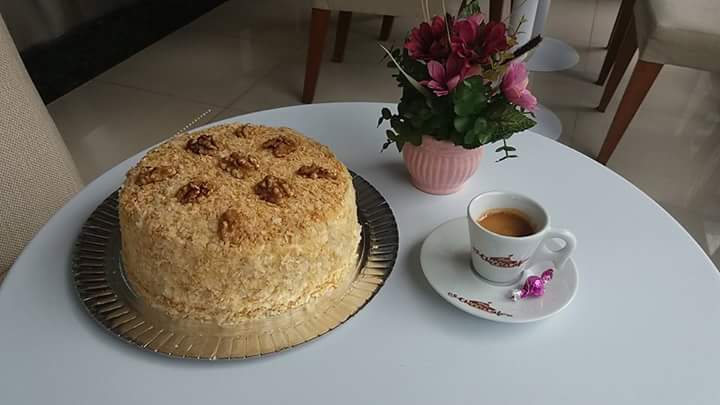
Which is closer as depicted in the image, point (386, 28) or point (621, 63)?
point (621, 63)

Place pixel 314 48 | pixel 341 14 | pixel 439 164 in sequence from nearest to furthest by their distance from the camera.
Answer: pixel 439 164, pixel 314 48, pixel 341 14

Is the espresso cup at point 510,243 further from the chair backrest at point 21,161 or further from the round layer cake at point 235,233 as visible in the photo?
the chair backrest at point 21,161

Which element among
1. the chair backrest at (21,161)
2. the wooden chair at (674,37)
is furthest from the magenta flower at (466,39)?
the wooden chair at (674,37)

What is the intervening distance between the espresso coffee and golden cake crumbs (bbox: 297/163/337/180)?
0.68ft

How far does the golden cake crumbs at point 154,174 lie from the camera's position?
0.85 m

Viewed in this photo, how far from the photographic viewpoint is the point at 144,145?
2.09 metres

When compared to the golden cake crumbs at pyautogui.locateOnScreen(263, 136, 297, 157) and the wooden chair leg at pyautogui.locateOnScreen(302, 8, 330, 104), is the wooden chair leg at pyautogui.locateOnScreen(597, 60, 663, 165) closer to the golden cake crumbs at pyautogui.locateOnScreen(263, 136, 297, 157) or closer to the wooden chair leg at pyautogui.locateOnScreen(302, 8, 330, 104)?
the wooden chair leg at pyautogui.locateOnScreen(302, 8, 330, 104)

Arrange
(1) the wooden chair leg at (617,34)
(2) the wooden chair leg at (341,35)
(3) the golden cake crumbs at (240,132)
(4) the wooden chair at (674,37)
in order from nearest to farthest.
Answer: (3) the golden cake crumbs at (240,132) < (4) the wooden chair at (674,37) < (1) the wooden chair leg at (617,34) < (2) the wooden chair leg at (341,35)

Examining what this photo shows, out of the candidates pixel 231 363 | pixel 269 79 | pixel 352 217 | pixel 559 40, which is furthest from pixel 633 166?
pixel 231 363

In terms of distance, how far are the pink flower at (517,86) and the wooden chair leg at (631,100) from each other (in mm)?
1159

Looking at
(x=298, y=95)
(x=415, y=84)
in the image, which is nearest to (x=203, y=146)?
(x=415, y=84)

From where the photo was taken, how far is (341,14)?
254 cm

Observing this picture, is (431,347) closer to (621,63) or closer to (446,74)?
(446,74)

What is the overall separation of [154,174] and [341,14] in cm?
184
